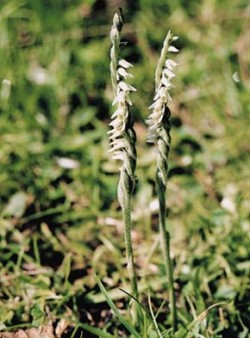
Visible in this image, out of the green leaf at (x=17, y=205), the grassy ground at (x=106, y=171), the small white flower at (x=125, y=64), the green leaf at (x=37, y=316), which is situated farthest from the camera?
the green leaf at (x=17, y=205)

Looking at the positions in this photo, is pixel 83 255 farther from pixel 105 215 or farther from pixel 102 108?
pixel 102 108

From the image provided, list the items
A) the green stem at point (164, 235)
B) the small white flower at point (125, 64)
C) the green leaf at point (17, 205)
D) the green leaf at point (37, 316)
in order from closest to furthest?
the small white flower at point (125, 64) → the green stem at point (164, 235) → the green leaf at point (37, 316) → the green leaf at point (17, 205)

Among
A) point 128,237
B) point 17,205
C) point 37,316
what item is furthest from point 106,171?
point 128,237

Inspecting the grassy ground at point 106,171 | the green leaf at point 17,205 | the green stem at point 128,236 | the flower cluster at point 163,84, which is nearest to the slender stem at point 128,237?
the green stem at point 128,236

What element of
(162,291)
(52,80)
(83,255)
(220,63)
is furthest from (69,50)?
(162,291)

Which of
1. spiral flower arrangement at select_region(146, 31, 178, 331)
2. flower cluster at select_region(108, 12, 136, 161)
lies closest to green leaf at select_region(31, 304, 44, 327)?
spiral flower arrangement at select_region(146, 31, 178, 331)

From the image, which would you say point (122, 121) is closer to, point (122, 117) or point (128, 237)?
point (122, 117)

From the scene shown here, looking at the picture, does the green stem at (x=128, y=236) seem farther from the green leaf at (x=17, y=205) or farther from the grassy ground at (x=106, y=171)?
the green leaf at (x=17, y=205)

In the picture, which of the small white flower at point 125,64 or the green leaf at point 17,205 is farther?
the green leaf at point 17,205
